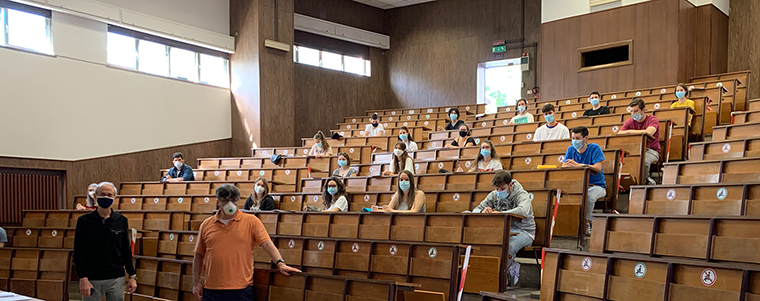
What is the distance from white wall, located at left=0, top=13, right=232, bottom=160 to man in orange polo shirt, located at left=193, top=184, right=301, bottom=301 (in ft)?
15.4

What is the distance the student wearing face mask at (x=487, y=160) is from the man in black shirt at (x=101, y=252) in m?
2.40

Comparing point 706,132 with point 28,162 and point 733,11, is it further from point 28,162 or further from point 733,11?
point 28,162

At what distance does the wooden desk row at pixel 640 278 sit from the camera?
73.5 inches

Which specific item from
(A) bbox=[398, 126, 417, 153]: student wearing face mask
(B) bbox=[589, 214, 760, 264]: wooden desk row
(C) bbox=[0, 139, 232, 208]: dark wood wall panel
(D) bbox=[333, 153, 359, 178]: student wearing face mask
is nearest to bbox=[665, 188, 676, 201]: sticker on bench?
(B) bbox=[589, 214, 760, 264]: wooden desk row

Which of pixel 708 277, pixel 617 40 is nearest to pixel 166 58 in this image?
pixel 617 40

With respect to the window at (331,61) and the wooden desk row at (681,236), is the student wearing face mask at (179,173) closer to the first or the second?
the window at (331,61)

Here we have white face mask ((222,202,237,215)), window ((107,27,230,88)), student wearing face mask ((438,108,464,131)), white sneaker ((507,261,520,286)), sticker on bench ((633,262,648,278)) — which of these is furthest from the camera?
window ((107,27,230,88))

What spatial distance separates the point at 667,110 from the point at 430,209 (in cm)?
225

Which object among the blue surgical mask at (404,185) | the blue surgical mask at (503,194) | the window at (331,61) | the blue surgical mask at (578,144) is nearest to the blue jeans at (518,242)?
the blue surgical mask at (503,194)

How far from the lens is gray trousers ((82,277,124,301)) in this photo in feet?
8.57

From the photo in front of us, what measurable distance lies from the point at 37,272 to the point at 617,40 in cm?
672

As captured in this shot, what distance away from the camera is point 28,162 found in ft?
20.6

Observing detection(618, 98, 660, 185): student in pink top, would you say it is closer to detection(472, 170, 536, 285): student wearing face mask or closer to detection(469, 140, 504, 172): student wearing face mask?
detection(469, 140, 504, 172): student wearing face mask

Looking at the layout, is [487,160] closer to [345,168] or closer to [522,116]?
[345,168]
